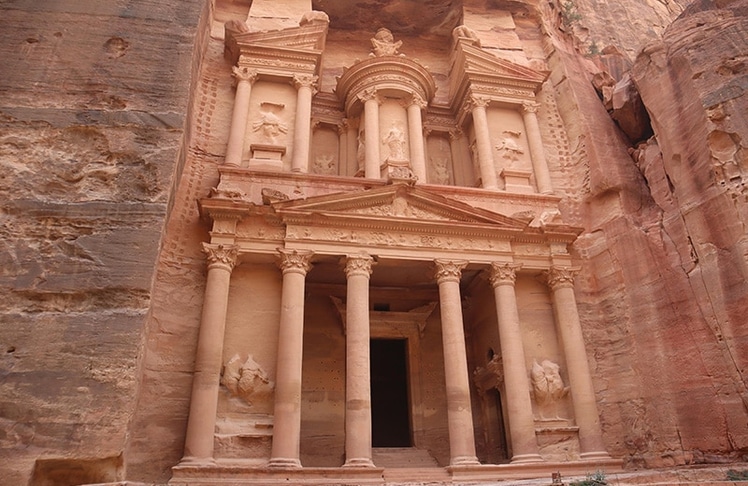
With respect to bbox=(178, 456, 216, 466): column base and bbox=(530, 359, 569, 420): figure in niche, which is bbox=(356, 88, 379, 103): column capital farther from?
bbox=(178, 456, 216, 466): column base

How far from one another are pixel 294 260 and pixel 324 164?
16.6ft

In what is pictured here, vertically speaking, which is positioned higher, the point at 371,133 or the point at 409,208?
the point at 371,133

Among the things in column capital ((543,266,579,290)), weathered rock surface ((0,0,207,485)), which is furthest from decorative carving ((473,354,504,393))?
weathered rock surface ((0,0,207,485))

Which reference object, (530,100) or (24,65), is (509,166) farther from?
(24,65)

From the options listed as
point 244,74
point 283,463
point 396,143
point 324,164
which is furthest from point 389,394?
point 244,74

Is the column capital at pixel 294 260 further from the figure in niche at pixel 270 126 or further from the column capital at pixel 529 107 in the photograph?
the column capital at pixel 529 107

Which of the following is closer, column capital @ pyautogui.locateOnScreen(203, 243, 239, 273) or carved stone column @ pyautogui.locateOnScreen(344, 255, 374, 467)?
carved stone column @ pyautogui.locateOnScreen(344, 255, 374, 467)

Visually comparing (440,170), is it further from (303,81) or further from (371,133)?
(303,81)

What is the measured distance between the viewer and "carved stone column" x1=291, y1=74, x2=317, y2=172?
1327 centimetres

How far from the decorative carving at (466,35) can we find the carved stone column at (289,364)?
28.6 ft

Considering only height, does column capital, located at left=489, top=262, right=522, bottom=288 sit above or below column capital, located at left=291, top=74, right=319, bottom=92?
below

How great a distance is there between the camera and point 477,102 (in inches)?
599

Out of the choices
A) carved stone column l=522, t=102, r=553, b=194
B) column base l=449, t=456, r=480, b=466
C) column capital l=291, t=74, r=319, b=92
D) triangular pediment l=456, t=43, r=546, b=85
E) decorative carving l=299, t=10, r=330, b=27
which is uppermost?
decorative carving l=299, t=10, r=330, b=27

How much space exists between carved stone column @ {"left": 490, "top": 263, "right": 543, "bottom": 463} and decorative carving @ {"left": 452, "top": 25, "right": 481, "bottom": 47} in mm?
7439
